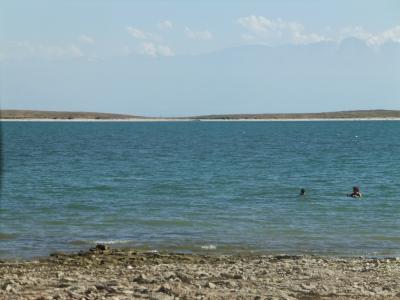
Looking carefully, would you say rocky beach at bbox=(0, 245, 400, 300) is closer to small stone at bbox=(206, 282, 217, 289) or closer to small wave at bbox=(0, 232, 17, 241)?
small stone at bbox=(206, 282, 217, 289)

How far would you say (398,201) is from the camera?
29875 mm

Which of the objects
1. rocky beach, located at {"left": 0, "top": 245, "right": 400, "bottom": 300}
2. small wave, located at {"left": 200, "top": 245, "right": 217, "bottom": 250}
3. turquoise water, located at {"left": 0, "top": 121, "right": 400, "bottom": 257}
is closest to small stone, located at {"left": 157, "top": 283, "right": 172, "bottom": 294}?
rocky beach, located at {"left": 0, "top": 245, "right": 400, "bottom": 300}

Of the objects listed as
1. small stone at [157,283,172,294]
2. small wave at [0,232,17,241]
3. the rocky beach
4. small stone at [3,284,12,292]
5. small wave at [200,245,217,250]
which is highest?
small stone at [157,283,172,294]

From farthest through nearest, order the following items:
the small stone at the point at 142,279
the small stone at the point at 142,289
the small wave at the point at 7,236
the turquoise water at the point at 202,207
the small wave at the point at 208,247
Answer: the small wave at the point at 7,236 → the turquoise water at the point at 202,207 → the small wave at the point at 208,247 → the small stone at the point at 142,279 → the small stone at the point at 142,289

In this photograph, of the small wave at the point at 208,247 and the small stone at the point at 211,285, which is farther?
the small wave at the point at 208,247

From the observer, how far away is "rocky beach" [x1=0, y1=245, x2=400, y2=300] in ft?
38.1

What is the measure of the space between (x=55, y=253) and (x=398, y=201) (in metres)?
16.7

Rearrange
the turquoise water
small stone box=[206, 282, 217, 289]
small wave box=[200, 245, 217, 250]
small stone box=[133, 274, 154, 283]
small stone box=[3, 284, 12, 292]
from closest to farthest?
1. small stone box=[3, 284, 12, 292]
2. small stone box=[206, 282, 217, 289]
3. small stone box=[133, 274, 154, 283]
4. small wave box=[200, 245, 217, 250]
5. the turquoise water

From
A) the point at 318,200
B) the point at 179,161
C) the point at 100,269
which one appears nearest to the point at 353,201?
the point at 318,200

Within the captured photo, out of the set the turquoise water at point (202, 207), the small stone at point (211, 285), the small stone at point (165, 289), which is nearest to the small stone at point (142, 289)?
the small stone at point (165, 289)

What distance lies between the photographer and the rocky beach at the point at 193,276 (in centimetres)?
1162

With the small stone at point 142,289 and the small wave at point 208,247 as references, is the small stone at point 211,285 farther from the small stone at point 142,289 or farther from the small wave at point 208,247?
the small wave at point 208,247

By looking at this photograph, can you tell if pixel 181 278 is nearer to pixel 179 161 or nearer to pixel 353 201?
pixel 353 201

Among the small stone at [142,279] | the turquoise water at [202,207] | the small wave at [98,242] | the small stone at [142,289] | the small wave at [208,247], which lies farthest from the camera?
the turquoise water at [202,207]
